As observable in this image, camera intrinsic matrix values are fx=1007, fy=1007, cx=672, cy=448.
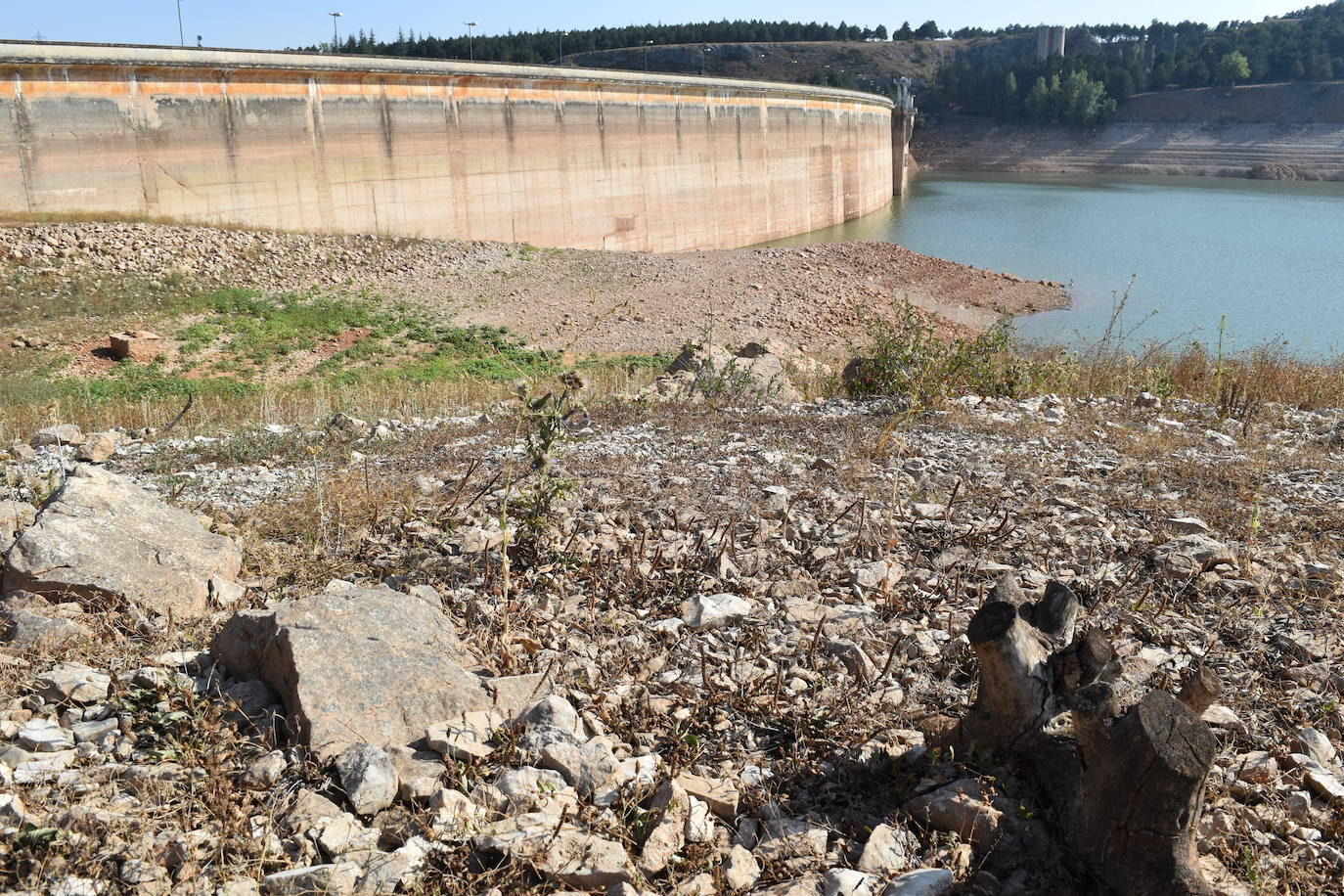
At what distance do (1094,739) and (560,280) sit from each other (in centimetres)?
1985

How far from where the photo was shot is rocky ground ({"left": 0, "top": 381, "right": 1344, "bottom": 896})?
236cm

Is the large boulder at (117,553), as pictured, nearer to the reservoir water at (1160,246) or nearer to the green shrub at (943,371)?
the green shrub at (943,371)

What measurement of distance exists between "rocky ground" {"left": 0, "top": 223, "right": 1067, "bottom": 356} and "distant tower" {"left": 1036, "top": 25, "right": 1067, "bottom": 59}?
225 ft

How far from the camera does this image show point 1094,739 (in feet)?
7.98

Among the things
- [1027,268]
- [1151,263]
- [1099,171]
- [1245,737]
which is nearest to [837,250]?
[1027,268]

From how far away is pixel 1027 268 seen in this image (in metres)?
28.0

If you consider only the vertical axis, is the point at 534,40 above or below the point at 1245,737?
above

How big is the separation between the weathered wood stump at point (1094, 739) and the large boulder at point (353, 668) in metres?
1.35

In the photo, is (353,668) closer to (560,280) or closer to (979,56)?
(560,280)

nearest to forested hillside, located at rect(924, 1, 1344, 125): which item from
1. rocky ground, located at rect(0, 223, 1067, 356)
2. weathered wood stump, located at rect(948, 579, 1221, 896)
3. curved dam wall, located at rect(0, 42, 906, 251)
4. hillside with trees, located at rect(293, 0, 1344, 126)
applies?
hillside with trees, located at rect(293, 0, 1344, 126)

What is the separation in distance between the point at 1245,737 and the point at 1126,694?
352 mm

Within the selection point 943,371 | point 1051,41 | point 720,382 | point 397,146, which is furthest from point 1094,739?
point 1051,41

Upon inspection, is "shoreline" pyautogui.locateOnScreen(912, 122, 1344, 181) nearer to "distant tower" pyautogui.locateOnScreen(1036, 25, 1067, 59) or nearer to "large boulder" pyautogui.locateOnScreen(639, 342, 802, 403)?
"distant tower" pyautogui.locateOnScreen(1036, 25, 1067, 59)

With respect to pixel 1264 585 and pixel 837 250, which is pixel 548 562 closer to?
pixel 1264 585
